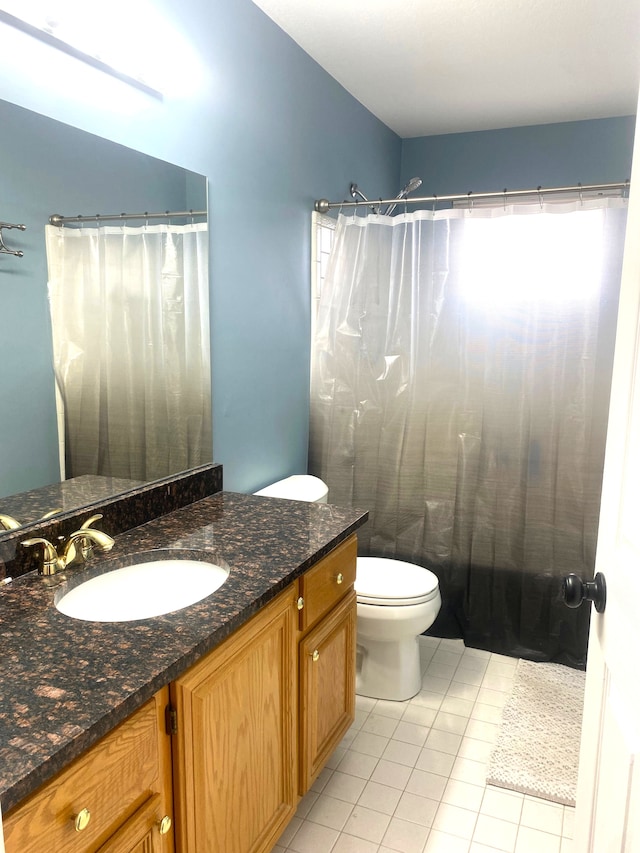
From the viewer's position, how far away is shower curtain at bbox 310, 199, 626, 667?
2.57 meters

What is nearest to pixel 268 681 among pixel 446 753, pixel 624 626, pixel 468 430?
pixel 624 626

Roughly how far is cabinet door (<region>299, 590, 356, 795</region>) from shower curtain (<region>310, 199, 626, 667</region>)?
1.02 meters

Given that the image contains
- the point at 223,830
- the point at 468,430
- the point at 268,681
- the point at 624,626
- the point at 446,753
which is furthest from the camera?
the point at 468,430

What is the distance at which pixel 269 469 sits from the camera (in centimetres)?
262

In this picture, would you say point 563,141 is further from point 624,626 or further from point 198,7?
point 624,626

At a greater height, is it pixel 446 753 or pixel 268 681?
pixel 268 681

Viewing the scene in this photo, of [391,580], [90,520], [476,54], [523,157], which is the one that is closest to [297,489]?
[391,580]

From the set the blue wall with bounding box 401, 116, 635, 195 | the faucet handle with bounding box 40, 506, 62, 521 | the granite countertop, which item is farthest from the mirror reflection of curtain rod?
the blue wall with bounding box 401, 116, 635, 195

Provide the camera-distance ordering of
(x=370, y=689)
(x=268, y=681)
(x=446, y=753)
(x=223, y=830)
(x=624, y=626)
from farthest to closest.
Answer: (x=370, y=689) < (x=446, y=753) < (x=268, y=681) < (x=223, y=830) < (x=624, y=626)

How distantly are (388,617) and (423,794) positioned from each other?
56 cm

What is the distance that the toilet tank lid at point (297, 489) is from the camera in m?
2.48

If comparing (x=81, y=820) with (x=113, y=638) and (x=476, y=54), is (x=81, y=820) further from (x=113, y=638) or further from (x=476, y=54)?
(x=476, y=54)

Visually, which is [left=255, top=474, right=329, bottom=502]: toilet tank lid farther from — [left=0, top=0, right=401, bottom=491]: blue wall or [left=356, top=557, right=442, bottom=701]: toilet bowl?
[left=356, top=557, right=442, bottom=701]: toilet bowl

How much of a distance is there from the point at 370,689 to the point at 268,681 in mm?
1110
